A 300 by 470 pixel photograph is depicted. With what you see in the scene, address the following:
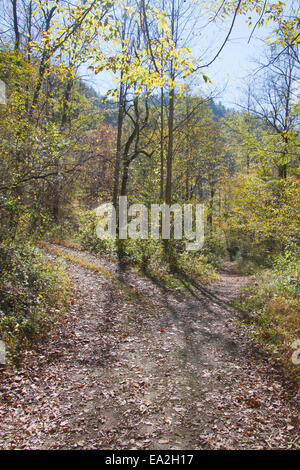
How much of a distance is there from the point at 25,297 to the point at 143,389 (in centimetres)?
316

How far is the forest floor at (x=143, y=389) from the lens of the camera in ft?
12.2

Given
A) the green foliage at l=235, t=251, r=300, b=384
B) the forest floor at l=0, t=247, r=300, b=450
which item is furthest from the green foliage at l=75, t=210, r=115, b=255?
the green foliage at l=235, t=251, r=300, b=384

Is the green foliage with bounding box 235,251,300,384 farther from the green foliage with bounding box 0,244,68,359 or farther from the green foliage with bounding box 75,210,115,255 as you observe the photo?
the green foliage with bounding box 75,210,115,255

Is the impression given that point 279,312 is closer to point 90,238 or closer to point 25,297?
point 25,297

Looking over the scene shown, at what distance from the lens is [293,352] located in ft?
18.5

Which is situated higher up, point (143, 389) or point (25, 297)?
point (25, 297)

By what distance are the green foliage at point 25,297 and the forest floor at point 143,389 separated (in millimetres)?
305

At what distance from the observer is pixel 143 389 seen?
4754 mm

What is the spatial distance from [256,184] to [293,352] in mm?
11138

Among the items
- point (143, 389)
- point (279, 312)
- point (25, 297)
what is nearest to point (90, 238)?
point (25, 297)

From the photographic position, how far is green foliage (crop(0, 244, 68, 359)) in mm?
5484

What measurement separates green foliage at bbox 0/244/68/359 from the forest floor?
305 mm

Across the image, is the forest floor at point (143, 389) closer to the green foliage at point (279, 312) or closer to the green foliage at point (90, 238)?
the green foliage at point (279, 312)
